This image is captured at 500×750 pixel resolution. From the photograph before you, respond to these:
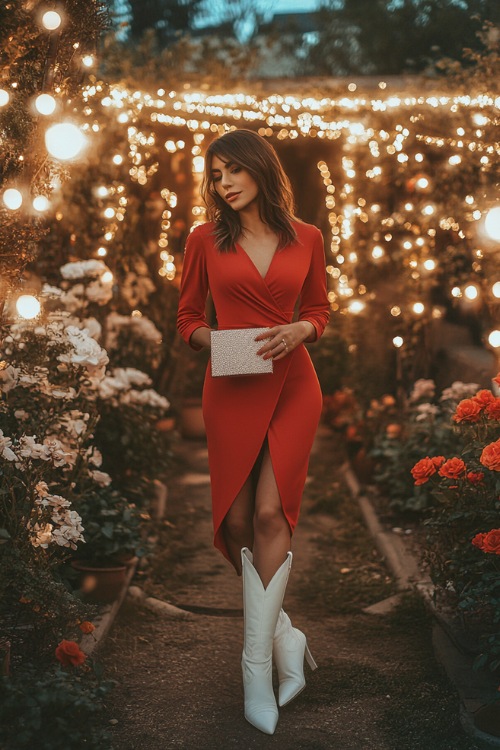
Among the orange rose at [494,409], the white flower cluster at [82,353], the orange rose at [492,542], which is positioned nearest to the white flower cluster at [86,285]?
the white flower cluster at [82,353]

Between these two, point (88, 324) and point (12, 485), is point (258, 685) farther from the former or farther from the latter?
point (88, 324)

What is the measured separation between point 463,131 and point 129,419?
2.77 meters

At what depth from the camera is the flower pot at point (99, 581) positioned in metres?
3.99

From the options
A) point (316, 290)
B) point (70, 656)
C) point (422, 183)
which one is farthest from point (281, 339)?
point (422, 183)

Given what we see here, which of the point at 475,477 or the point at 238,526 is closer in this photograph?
the point at 238,526

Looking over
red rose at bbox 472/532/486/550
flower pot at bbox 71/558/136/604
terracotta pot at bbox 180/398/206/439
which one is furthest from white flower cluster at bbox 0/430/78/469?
terracotta pot at bbox 180/398/206/439

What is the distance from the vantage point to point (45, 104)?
9.60 ft

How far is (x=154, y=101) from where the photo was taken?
6.79 meters

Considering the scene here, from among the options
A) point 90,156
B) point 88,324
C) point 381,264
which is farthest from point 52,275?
point 381,264

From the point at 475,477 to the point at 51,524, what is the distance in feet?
4.98

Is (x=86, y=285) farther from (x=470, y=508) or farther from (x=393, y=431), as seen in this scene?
(x=470, y=508)

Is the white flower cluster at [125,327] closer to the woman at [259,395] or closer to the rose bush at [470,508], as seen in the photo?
the woman at [259,395]

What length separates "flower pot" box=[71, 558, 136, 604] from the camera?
3992 millimetres

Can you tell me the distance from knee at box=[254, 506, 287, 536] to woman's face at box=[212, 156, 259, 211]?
1.05 metres
